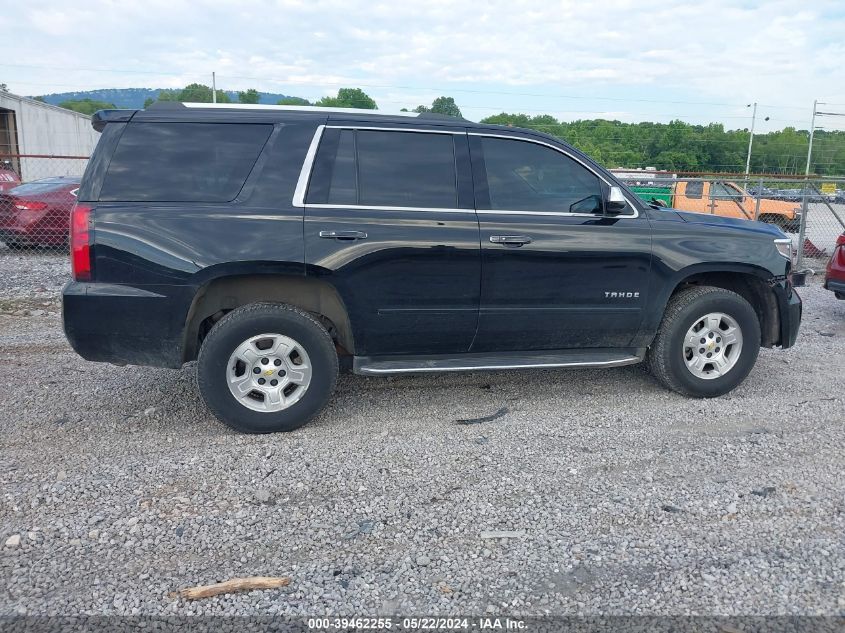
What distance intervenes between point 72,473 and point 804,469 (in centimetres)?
413

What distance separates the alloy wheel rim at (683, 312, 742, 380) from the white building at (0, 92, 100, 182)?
23.6m

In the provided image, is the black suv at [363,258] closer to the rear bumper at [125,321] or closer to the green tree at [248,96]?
the rear bumper at [125,321]

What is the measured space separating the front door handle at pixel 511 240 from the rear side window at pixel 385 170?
35 centimetres

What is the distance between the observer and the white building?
2550 cm

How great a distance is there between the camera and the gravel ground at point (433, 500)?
2.92 metres

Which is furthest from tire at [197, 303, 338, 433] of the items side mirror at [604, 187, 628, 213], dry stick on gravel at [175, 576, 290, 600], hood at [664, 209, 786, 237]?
hood at [664, 209, 786, 237]

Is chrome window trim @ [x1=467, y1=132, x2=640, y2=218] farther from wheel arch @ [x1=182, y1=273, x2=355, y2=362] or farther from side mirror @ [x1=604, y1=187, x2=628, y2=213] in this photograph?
wheel arch @ [x1=182, y1=273, x2=355, y2=362]

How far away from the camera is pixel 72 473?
391 cm

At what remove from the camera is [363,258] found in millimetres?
4434

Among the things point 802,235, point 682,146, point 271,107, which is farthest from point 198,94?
point 271,107

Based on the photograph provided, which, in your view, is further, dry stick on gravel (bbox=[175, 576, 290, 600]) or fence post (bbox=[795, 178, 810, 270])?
fence post (bbox=[795, 178, 810, 270])

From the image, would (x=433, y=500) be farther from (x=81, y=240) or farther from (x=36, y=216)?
(x=36, y=216)

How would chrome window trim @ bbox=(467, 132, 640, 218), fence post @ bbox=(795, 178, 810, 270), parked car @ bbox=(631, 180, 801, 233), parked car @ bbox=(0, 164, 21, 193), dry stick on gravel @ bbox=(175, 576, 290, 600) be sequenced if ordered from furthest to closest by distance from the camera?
parked car @ bbox=(631, 180, 801, 233)
parked car @ bbox=(0, 164, 21, 193)
fence post @ bbox=(795, 178, 810, 270)
chrome window trim @ bbox=(467, 132, 640, 218)
dry stick on gravel @ bbox=(175, 576, 290, 600)

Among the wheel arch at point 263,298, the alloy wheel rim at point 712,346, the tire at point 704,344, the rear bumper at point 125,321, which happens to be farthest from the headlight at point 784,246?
the rear bumper at point 125,321
